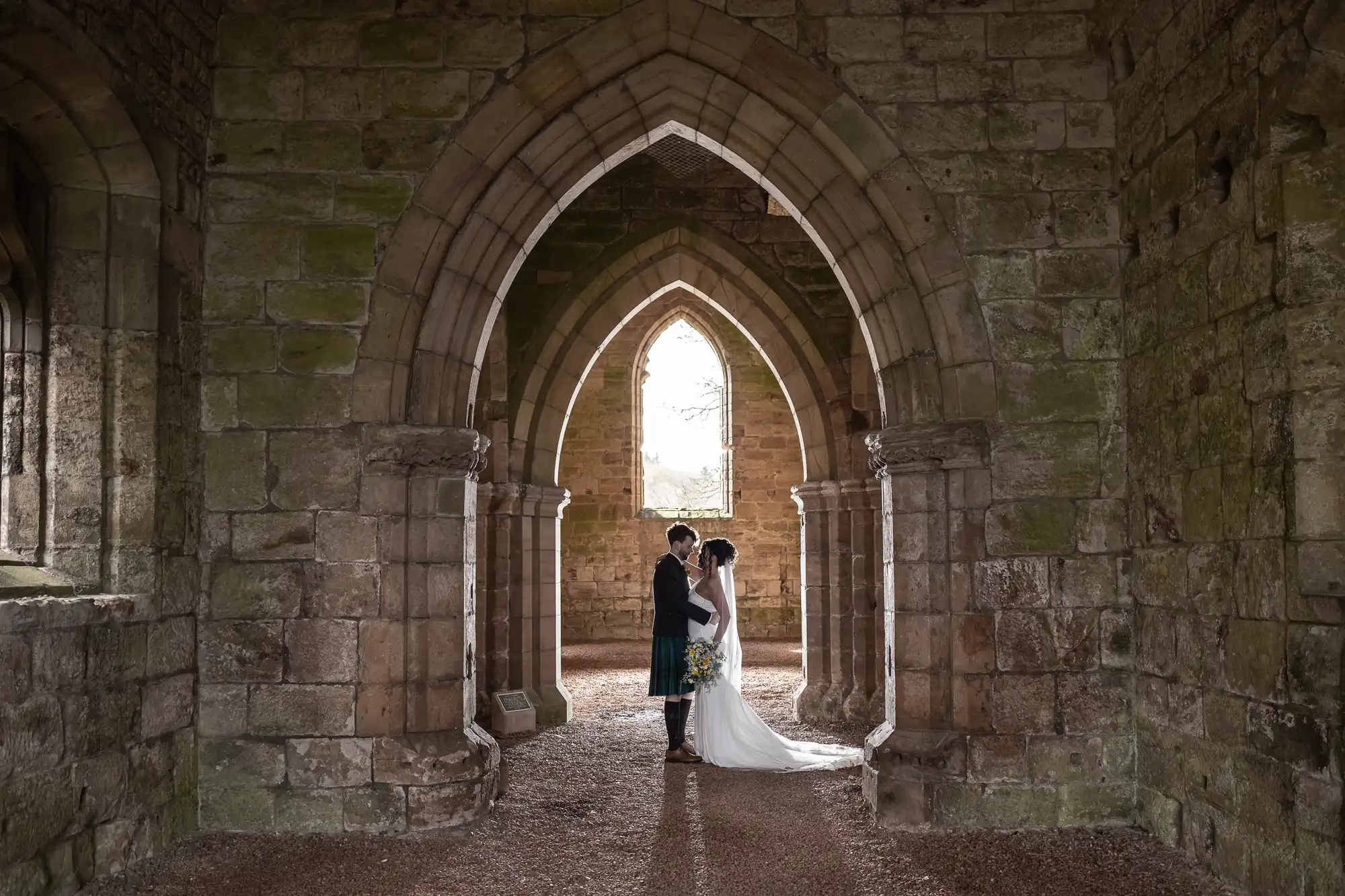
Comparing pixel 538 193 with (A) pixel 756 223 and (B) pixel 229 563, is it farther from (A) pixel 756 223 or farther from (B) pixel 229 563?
(A) pixel 756 223

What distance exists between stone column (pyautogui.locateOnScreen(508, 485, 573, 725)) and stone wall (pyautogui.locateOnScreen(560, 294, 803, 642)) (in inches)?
236

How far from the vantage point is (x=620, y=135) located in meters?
4.98

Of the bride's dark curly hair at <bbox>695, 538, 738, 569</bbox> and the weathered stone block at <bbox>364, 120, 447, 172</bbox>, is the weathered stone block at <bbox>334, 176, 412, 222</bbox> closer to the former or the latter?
the weathered stone block at <bbox>364, 120, 447, 172</bbox>

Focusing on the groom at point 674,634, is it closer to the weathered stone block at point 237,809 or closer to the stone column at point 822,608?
the stone column at point 822,608

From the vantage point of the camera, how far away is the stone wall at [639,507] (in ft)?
46.6

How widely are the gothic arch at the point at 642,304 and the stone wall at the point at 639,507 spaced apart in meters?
5.66

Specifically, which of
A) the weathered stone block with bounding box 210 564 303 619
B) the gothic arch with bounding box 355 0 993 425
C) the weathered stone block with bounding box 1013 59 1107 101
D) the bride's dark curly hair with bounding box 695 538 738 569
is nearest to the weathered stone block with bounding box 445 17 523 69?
the gothic arch with bounding box 355 0 993 425

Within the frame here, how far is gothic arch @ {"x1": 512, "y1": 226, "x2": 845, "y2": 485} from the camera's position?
809cm

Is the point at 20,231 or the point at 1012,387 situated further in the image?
the point at 1012,387

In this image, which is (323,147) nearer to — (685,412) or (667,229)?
(667,229)

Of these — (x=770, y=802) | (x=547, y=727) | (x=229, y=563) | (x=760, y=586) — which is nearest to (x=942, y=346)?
(x=770, y=802)

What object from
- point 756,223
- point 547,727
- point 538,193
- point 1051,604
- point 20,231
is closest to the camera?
point 20,231

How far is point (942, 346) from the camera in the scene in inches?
184

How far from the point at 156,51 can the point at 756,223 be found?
16.3ft
